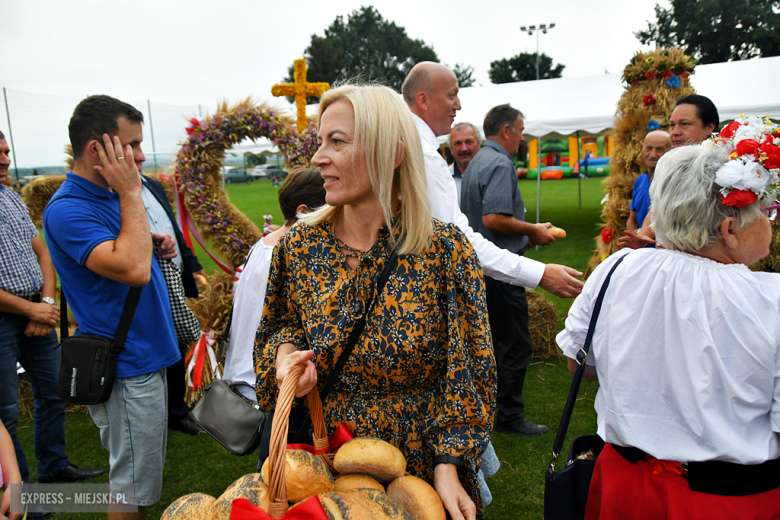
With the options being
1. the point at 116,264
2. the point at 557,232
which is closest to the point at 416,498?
the point at 116,264

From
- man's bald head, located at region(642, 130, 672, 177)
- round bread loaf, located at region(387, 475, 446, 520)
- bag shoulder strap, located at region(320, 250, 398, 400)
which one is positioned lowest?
round bread loaf, located at region(387, 475, 446, 520)

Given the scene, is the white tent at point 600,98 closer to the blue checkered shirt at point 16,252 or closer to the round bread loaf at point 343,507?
the blue checkered shirt at point 16,252

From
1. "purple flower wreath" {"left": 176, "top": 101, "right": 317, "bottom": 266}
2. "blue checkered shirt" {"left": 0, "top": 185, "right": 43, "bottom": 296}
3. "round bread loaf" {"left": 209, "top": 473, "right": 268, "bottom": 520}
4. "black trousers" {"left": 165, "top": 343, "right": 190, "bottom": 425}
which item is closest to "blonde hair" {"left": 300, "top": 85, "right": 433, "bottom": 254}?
"round bread loaf" {"left": 209, "top": 473, "right": 268, "bottom": 520}

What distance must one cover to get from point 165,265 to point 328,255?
198 cm

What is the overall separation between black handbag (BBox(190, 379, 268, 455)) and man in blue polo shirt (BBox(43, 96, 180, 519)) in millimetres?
289

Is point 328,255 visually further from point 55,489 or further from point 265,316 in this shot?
point 55,489

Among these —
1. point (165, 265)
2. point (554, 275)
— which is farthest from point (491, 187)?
point (165, 265)

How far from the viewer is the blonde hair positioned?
5.24 ft

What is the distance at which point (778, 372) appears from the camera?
148 centimetres

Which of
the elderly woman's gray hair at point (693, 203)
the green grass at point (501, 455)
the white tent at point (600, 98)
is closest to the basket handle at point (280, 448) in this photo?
the elderly woman's gray hair at point (693, 203)

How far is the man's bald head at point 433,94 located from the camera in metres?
3.32

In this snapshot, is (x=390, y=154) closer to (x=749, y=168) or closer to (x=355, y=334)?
(x=355, y=334)

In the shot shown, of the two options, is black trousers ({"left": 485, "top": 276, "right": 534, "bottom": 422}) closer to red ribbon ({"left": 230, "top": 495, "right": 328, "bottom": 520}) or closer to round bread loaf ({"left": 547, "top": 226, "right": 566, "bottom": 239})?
round bread loaf ({"left": 547, "top": 226, "right": 566, "bottom": 239})

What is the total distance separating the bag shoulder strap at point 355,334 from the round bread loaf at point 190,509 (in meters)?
0.51
